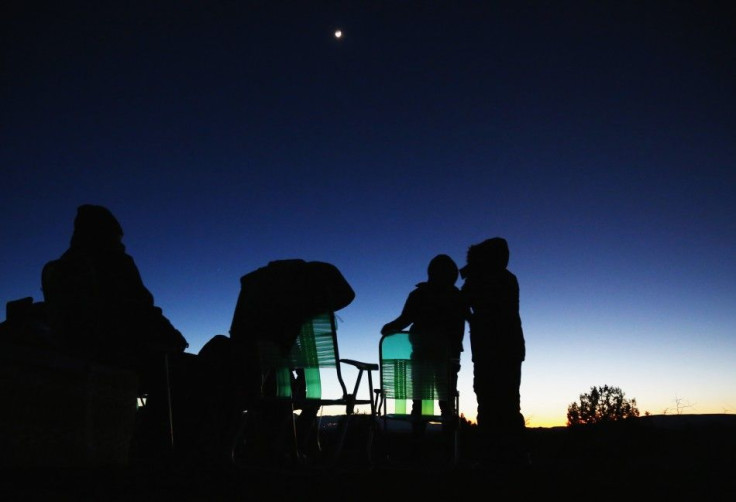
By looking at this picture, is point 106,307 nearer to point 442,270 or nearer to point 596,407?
point 442,270

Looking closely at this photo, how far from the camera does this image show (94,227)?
3.69 metres

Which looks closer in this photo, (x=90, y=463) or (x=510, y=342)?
(x=90, y=463)

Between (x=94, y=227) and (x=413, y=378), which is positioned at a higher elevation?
(x=94, y=227)

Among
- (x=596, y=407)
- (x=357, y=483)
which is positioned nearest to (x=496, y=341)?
(x=357, y=483)

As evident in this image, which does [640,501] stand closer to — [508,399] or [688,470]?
[688,470]

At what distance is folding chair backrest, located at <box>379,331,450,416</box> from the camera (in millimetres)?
4246

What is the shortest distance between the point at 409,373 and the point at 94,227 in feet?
8.37

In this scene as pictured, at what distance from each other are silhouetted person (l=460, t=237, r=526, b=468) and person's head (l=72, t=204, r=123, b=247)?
298 cm

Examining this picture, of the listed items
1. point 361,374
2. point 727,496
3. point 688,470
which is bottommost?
point 688,470

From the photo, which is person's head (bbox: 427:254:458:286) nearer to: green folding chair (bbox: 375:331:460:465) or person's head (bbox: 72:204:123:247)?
green folding chair (bbox: 375:331:460:465)

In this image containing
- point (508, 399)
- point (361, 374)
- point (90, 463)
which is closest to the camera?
point (90, 463)

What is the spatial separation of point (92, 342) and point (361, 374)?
1.72 meters

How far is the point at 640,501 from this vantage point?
2445 millimetres

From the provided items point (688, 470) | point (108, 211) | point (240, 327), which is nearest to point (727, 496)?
point (688, 470)
